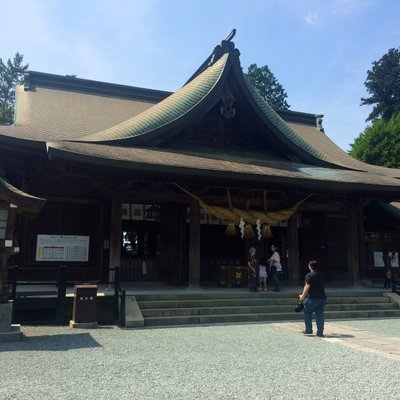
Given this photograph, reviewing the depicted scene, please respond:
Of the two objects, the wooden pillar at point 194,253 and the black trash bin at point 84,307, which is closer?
the black trash bin at point 84,307

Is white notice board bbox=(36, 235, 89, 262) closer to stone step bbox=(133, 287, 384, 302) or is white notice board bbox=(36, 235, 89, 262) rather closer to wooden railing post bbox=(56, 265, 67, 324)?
stone step bbox=(133, 287, 384, 302)

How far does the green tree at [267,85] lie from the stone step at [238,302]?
36.5 metres

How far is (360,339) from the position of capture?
782 cm

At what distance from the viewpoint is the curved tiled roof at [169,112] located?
40.2ft

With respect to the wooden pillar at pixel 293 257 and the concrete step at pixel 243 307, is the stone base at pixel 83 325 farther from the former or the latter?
the wooden pillar at pixel 293 257

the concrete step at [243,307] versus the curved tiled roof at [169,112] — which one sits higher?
the curved tiled roof at [169,112]

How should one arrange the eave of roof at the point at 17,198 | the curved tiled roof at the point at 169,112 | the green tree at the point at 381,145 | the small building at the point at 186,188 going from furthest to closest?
the green tree at the point at 381,145 < the curved tiled roof at the point at 169,112 < the small building at the point at 186,188 < the eave of roof at the point at 17,198

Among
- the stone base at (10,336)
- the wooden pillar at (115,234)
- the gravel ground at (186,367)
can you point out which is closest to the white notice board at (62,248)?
the wooden pillar at (115,234)

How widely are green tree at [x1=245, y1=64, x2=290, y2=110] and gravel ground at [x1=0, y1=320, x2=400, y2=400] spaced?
40792 mm

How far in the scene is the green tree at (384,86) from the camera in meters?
45.1

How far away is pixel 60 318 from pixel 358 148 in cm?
2792

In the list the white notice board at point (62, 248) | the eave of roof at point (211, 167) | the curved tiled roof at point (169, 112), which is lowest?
the white notice board at point (62, 248)

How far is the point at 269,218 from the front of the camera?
40.6 ft

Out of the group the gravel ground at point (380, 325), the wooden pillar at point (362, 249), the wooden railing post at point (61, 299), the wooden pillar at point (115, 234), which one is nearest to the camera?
the gravel ground at point (380, 325)
